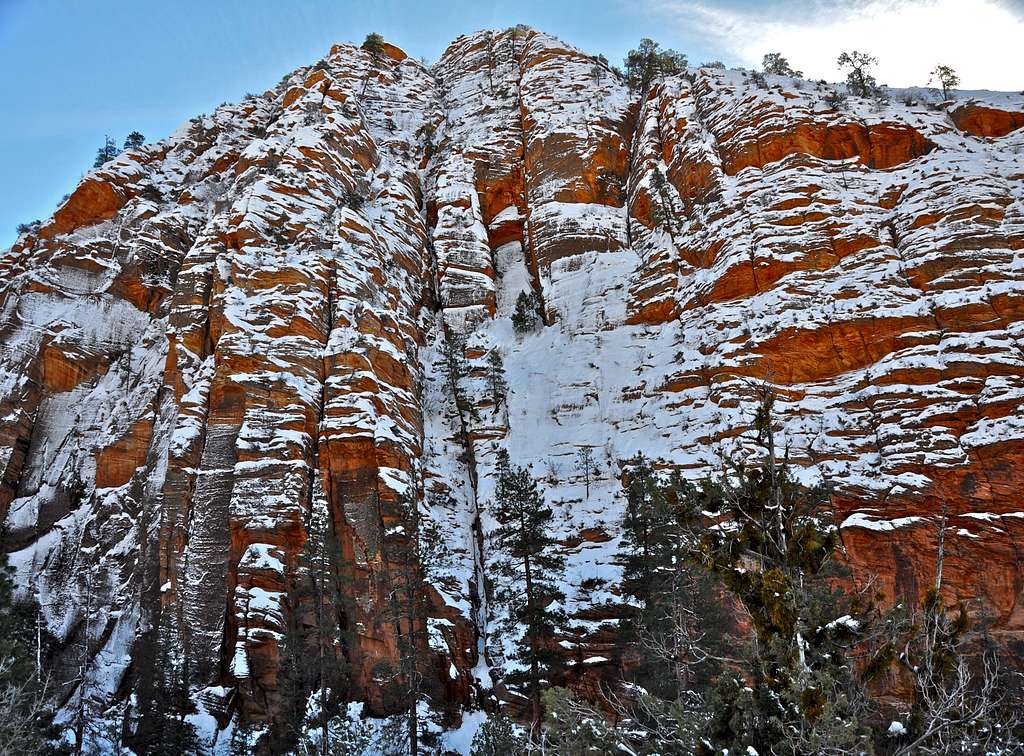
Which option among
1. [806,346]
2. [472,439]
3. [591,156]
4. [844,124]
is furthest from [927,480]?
[591,156]

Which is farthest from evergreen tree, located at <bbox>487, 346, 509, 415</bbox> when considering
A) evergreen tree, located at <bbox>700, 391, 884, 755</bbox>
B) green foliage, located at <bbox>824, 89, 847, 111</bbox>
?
evergreen tree, located at <bbox>700, 391, 884, 755</bbox>

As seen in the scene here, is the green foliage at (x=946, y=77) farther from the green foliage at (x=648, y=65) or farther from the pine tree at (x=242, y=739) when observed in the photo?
the pine tree at (x=242, y=739)

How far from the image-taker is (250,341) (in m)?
34.8

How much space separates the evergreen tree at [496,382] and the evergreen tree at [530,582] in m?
7.41

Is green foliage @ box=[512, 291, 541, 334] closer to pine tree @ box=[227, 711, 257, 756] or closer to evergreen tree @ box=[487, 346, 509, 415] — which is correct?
evergreen tree @ box=[487, 346, 509, 415]

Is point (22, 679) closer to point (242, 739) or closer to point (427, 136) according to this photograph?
point (242, 739)

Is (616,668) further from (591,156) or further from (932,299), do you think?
(591,156)

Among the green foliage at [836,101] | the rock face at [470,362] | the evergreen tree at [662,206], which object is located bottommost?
the rock face at [470,362]

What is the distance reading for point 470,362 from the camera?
45.0m

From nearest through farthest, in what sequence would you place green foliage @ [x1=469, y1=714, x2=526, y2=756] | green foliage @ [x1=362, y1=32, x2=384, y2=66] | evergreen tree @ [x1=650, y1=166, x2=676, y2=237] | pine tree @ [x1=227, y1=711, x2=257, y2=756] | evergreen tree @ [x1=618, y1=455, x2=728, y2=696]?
1. green foliage @ [x1=469, y1=714, x2=526, y2=756]
2. evergreen tree @ [x1=618, y1=455, x2=728, y2=696]
3. pine tree @ [x1=227, y1=711, x2=257, y2=756]
4. evergreen tree @ [x1=650, y1=166, x2=676, y2=237]
5. green foliage @ [x1=362, y1=32, x2=384, y2=66]

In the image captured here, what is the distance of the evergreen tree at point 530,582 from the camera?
24922 millimetres

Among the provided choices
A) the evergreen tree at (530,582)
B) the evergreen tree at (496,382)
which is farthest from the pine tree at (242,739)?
the evergreen tree at (496,382)

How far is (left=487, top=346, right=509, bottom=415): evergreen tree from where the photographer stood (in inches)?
1644

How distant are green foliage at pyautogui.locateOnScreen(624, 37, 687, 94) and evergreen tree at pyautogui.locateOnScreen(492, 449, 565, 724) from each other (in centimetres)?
5138
